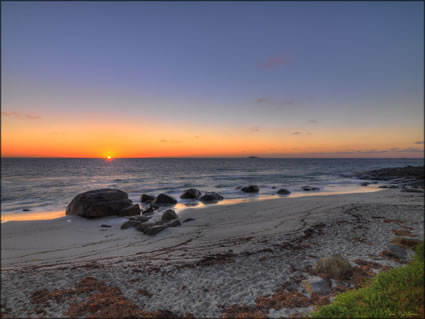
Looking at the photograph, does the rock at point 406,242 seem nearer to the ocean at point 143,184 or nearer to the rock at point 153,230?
the rock at point 153,230

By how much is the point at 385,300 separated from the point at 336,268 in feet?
8.20

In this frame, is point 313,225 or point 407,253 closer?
point 407,253

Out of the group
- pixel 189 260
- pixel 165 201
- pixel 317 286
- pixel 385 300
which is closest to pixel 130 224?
pixel 189 260

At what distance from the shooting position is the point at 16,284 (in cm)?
848

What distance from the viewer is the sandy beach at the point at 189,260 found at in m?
7.20

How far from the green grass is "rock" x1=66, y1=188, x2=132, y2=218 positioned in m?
17.9

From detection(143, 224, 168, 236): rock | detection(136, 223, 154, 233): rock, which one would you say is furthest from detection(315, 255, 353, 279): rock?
detection(136, 223, 154, 233): rock

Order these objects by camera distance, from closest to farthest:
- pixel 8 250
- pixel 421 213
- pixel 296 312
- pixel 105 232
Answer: pixel 296 312 → pixel 8 250 → pixel 105 232 → pixel 421 213

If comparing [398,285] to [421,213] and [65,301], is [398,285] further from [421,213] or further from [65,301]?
[421,213]

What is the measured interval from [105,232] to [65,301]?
808 centimetres

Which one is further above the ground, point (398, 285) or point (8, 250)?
point (398, 285)

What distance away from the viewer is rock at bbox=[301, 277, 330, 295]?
7.61 meters

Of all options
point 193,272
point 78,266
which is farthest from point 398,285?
point 78,266

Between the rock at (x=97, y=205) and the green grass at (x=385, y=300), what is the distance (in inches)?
703
